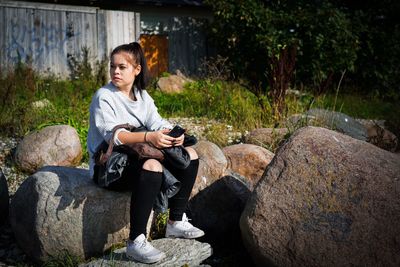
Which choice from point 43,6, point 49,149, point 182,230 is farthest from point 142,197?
point 43,6

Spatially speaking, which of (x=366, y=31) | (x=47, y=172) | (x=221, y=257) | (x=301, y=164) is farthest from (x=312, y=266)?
(x=366, y=31)

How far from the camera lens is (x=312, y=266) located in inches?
104

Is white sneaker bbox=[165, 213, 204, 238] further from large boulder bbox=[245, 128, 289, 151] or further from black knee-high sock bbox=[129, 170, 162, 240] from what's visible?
large boulder bbox=[245, 128, 289, 151]

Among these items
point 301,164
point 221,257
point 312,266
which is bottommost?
point 221,257

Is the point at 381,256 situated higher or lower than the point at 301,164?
lower

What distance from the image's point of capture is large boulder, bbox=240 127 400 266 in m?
2.60

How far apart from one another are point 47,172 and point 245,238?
131cm

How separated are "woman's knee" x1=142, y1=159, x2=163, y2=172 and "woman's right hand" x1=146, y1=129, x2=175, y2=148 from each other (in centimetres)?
9

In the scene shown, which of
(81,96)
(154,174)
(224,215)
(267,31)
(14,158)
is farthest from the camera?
(267,31)

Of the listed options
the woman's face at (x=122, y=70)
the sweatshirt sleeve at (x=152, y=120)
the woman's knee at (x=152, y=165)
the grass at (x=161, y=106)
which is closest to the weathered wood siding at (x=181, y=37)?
the grass at (x=161, y=106)

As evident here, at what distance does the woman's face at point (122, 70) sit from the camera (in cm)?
304

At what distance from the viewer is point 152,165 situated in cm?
278

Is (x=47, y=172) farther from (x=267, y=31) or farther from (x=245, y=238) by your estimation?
(x=267, y=31)

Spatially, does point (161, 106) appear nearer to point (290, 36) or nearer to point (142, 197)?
point (290, 36)
